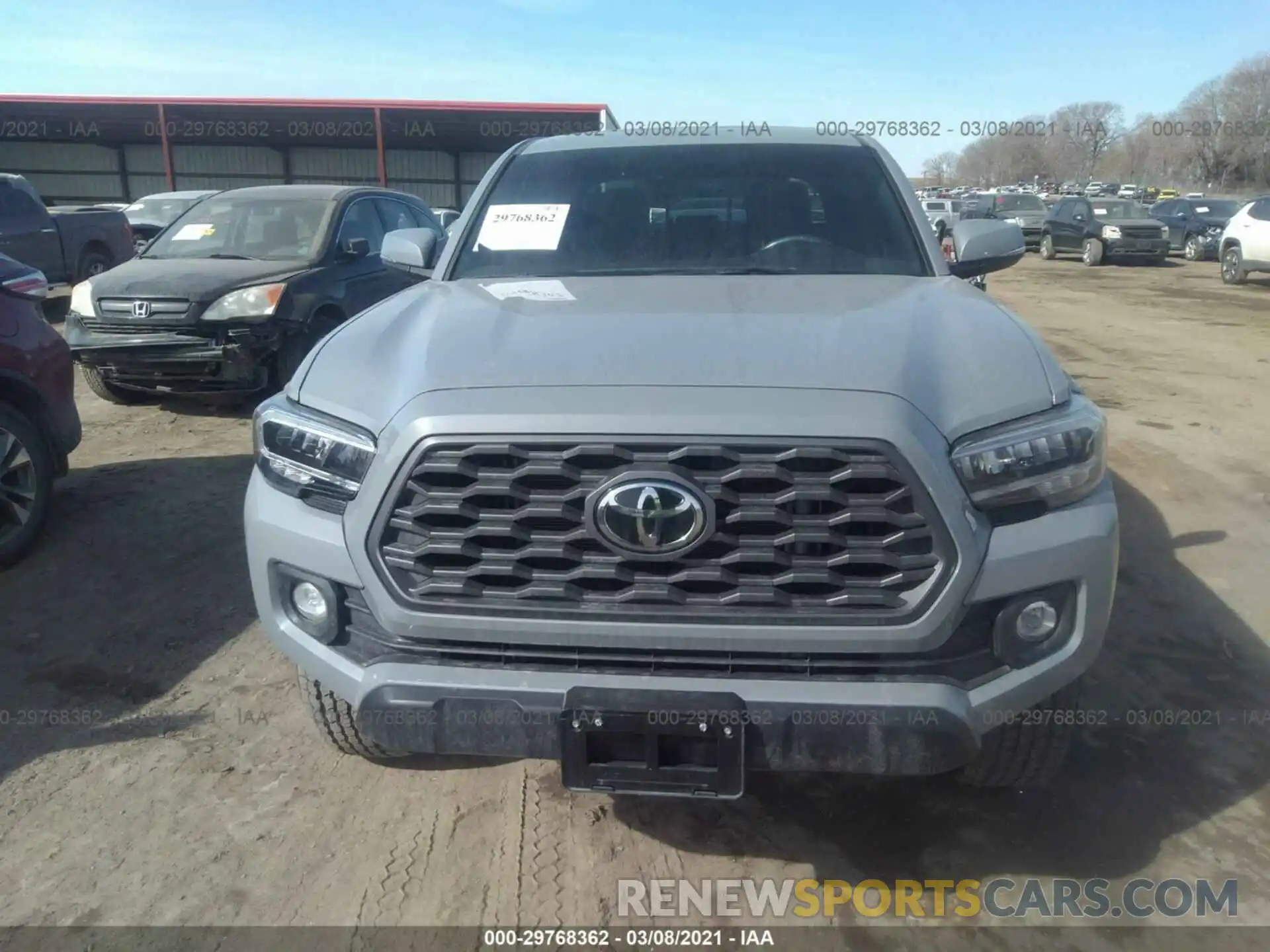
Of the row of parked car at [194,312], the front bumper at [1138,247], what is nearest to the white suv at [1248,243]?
the front bumper at [1138,247]

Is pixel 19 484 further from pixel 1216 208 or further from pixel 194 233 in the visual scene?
pixel 1216 208

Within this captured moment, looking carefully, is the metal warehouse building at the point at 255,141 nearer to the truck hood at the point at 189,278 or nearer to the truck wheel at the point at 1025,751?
the truck hood at the point at 189,278

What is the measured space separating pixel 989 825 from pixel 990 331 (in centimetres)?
138

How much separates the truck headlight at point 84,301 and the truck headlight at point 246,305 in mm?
926

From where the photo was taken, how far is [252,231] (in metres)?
7.73

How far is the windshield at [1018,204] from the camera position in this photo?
27406mm

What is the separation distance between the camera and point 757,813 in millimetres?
2789

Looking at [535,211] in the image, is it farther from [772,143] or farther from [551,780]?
[551,780]

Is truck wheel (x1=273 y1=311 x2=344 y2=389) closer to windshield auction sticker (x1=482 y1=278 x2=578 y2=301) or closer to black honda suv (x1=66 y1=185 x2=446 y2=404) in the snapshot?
black honda suv (x1=66 y1=185 x2=446 y2=404)

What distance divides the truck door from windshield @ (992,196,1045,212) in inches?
916

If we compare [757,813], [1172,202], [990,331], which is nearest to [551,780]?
[757,813]

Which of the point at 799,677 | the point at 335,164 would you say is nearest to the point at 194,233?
the point at 799,677

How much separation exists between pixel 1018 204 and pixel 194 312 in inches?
1032

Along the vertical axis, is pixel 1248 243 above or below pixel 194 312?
below
